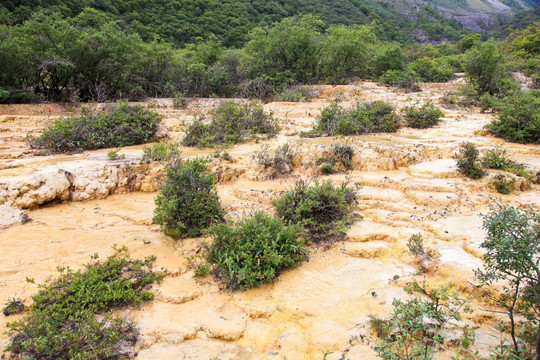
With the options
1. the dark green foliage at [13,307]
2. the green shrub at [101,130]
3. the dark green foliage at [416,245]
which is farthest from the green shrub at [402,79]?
the dark green foliage at [13,307]

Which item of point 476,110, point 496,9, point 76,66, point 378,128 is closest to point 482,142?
point 378,128

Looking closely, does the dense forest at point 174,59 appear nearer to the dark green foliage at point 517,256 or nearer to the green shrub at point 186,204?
the green shrub at point 186,204

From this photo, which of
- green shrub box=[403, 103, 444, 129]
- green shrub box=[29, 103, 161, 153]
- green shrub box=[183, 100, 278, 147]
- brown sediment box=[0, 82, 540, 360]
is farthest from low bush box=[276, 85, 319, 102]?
green shrub box=[29, 103, 161, 153]

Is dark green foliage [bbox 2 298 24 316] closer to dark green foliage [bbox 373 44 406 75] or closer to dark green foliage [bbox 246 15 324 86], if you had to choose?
dark green foliage [bbox 246 15 324 86]

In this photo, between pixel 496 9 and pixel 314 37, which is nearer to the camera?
pixel 314 37

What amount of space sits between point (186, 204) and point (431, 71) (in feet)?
43.9

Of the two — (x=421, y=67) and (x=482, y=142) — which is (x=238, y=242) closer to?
(x=482, y=142)

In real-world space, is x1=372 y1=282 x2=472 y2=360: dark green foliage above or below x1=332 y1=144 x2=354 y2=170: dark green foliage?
below

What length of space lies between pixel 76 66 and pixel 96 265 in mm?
8316

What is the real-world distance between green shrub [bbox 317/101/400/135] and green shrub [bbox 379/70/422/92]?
4.84 metres

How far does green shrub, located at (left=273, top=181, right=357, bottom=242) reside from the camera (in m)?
3.68

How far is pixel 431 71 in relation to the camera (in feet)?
43.4

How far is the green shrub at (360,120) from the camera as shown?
7.25m

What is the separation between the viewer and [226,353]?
2295mm
